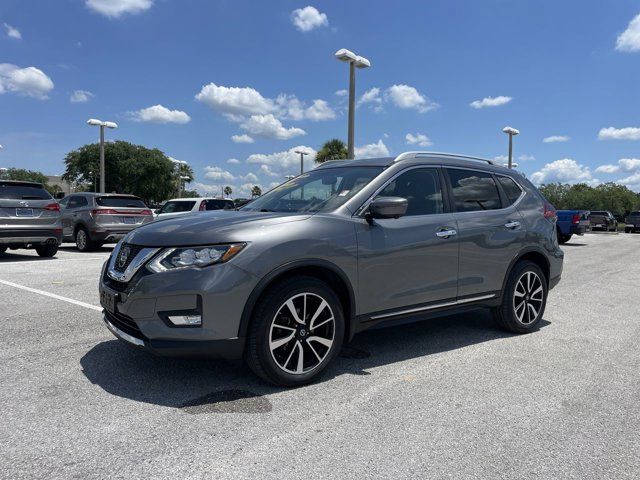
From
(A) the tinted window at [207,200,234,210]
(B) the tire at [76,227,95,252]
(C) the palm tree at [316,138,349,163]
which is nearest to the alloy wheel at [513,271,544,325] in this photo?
(B) the tire at [76,227,95,252]

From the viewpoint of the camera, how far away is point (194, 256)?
3.42m

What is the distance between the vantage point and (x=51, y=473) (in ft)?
8.30

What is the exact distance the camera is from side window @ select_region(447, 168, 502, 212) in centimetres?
493

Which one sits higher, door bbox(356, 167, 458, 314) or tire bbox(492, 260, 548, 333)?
door bbox(356, 167, 458, 314)

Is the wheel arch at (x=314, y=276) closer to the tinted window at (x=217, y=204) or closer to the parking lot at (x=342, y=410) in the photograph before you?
the parking lot at (x=342, y=410)

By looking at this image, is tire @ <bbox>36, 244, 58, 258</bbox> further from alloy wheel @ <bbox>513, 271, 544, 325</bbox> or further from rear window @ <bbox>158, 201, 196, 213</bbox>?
alloy wheel @ <bbox>513, 271, 544, 325</bbox>

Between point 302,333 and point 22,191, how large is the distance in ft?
32.4

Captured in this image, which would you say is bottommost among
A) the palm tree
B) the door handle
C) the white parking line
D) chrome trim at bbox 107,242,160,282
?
the white parking line

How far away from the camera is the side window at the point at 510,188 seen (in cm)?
549

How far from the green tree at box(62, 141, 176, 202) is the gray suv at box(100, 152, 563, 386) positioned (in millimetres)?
64276

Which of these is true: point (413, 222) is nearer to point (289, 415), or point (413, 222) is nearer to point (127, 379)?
point (289, 415)

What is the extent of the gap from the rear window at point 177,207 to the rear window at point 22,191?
20.4 feet

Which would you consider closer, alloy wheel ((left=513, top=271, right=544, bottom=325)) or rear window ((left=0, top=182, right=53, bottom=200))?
alloy wheel ((left=513, top=271, right=544, bottom=325))

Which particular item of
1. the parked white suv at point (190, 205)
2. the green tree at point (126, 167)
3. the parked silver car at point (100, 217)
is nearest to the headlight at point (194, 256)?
the parked silver car at point (100, 217)
